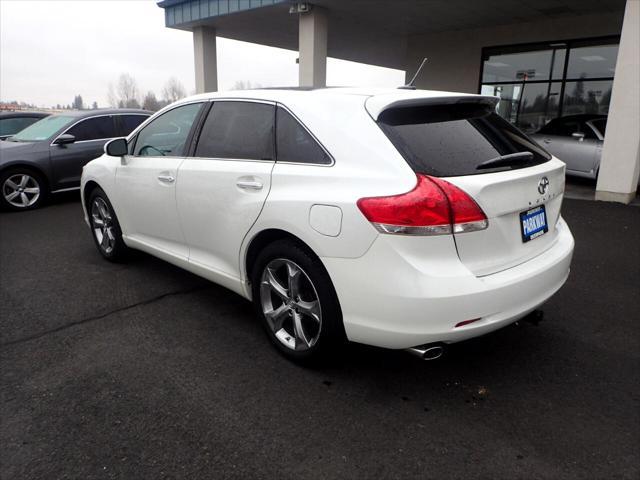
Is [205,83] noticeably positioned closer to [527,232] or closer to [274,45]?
[274,45]

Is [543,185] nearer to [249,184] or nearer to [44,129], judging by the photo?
[249,184]

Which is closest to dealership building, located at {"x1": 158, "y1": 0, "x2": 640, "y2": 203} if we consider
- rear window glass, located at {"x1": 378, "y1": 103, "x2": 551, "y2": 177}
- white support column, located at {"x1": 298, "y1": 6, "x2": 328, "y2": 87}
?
white support column, located at {"x1": 298, "y1": 6, "x2": 328, "y2": 87}

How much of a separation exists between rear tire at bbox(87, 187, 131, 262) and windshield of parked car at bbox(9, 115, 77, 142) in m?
4.31

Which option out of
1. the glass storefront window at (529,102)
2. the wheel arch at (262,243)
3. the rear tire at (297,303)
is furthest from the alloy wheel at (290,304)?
the glass storefront window at (529,102)

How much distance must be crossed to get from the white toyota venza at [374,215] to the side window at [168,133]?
0.30m

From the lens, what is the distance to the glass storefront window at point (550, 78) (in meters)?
11.8

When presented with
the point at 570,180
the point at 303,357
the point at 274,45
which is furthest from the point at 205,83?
the point at 303,357

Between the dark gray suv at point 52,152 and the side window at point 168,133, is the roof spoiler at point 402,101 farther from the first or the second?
the dark gray suv at point 52,152

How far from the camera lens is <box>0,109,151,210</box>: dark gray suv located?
815 cm

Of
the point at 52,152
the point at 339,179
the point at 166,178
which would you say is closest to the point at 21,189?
the point at 52,152

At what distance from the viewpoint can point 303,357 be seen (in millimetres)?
2955

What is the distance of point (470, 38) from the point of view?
1343 cm

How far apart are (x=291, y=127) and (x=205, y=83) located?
Result: 1220cm

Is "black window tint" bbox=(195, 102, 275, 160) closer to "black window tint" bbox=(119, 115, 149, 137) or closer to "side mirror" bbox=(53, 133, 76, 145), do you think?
"side mirror" bbox=(53, 133, 76, 145)
